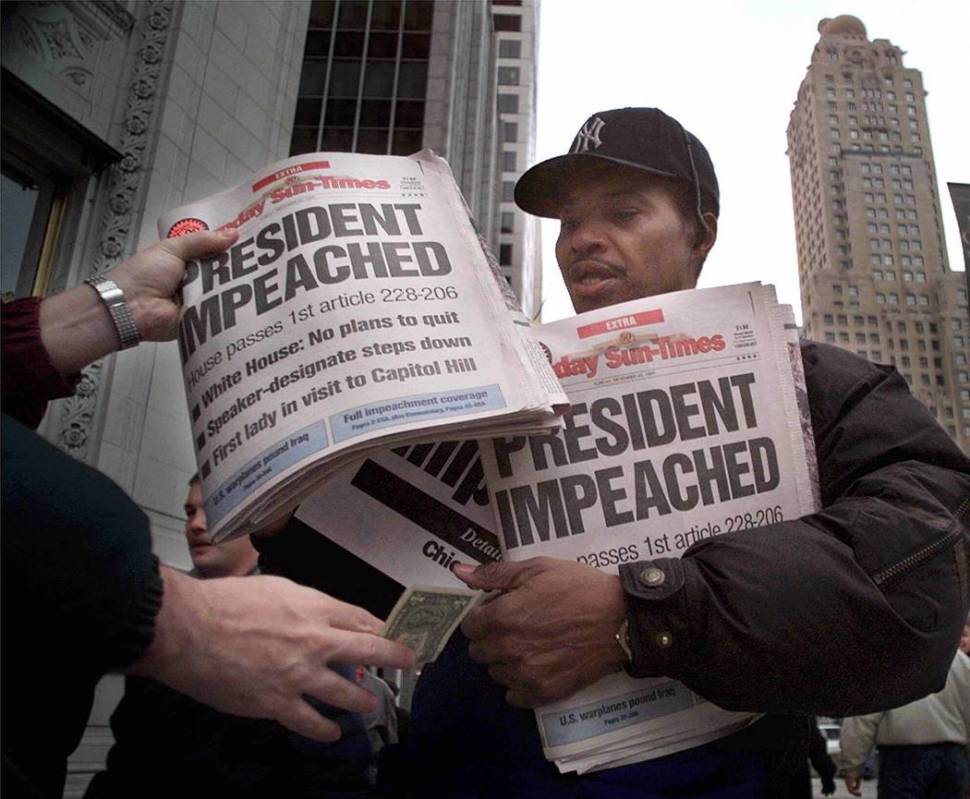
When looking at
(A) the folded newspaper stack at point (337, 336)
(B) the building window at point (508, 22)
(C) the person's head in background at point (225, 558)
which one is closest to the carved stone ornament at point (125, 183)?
(C) the person's head in background at point (225, 558)

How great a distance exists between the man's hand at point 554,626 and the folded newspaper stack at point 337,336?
0.56 feet

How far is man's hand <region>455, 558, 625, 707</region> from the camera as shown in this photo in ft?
2.66

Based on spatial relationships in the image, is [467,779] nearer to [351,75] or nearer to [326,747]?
[326,747]

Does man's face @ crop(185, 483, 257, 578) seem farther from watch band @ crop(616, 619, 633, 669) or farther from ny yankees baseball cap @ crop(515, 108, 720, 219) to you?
watch band @ crop(616, 619, 633, 669)

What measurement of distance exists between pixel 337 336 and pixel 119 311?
0.31 metres

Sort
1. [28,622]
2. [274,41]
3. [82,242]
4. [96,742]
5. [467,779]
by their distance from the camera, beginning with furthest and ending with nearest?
[274,41] < [82,242] < [96,742] < [467,779] < [28,622]

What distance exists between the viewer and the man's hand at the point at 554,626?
2.66ft

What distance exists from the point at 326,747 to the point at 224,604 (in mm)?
1153

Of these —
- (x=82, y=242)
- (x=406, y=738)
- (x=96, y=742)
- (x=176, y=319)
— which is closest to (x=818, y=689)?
(x=406, y=738)

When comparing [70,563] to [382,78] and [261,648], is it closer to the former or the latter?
[261,648]

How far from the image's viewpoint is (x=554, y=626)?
0.81m

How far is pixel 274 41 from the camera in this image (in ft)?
19.1

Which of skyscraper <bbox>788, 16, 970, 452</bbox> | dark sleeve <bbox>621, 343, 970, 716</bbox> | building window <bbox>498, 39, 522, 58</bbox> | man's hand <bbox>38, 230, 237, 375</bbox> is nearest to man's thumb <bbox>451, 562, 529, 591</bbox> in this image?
dark sleeve <bbox>621, 343, 970, 716</bbox>

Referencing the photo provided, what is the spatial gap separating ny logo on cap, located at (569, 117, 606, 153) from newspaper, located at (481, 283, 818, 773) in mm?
473
